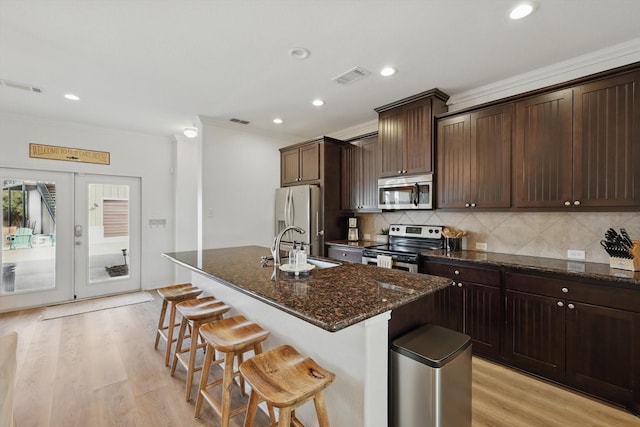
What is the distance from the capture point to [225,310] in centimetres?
218

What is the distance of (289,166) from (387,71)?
94.2 inches

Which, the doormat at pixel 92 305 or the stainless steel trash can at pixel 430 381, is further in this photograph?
the doormat at pixel 92 305

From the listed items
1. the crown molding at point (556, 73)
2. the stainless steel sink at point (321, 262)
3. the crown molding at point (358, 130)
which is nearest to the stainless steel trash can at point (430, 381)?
the stainless steel sink at point (321, 262)

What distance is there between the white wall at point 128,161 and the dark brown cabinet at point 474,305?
4657mm

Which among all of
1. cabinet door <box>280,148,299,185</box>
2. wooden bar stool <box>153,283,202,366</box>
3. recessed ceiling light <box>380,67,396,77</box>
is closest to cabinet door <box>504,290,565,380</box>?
recessed ceiling light <box>380,67,396,77</box>

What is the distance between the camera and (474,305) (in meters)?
2.64

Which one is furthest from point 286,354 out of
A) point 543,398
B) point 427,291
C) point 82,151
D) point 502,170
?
point 82,151

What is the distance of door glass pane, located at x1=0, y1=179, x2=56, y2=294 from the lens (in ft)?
13.1

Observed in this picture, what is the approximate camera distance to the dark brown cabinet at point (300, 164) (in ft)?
14.1

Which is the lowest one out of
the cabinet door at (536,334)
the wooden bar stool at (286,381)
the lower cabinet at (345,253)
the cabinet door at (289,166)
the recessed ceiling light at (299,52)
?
the cabinet door at (536,334)

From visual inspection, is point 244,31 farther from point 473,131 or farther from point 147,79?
point 473,131

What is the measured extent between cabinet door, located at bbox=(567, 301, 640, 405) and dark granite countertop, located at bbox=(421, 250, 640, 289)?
0.22 meters

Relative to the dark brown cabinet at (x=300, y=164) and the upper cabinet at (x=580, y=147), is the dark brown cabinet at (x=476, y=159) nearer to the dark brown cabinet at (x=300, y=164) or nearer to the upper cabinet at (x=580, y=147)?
the upper cabinet at (x=580, y=147)

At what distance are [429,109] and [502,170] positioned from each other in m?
1.02
